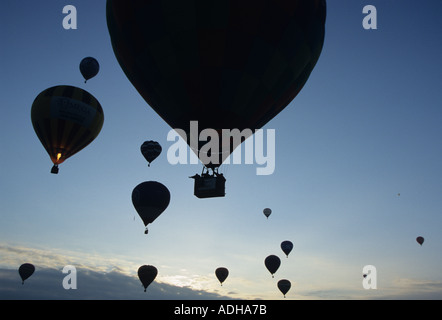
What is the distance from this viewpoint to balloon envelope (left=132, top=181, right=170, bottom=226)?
19.6 meters

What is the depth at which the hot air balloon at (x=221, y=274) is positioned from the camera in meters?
29.7

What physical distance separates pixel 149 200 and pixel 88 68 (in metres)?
11.9

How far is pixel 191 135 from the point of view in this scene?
40.4 ft

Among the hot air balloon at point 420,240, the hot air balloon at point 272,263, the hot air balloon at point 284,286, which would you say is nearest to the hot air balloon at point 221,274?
the hot air balloon at point 272,263

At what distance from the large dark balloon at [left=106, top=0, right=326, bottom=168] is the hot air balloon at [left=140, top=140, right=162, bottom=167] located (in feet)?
27.5

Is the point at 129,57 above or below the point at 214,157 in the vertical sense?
above

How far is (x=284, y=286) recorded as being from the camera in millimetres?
32906

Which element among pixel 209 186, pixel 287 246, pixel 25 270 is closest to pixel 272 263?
pixel 287 246

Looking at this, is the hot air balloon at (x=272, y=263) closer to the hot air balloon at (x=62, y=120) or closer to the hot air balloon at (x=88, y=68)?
the hot air balloon at (x=62, y=120)

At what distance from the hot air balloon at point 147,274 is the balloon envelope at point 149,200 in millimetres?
5085
